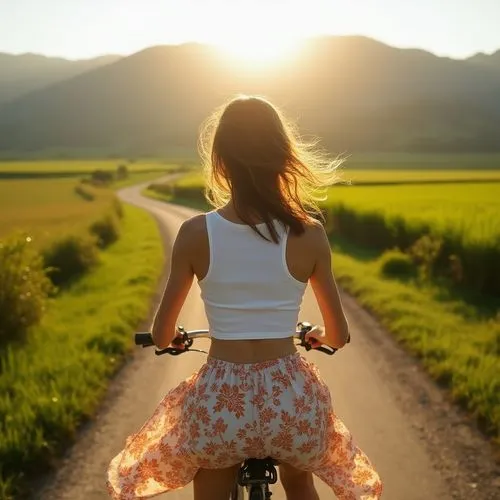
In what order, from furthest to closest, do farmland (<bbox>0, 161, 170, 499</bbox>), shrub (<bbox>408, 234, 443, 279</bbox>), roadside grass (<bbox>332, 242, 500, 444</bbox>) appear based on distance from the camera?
shrub (<bbox>408, 234, 443, 279</bbox>)
roadside grass (<bbox>332, 242, 500, 444</bbox>)
farmland (<bbox>0, 161, 170, 499</bbox>)

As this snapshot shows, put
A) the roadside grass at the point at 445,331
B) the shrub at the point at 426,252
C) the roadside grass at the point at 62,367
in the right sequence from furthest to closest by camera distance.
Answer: the shrub at the point at 426,252 → the roadside grass at the point at 445,331 → the roadside grass at the point at 62,367

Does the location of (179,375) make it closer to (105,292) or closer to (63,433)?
(63,433)

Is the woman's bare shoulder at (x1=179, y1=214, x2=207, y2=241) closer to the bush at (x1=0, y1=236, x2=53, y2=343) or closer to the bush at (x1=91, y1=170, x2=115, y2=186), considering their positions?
the bush at (x1=0, y1=236, x2=53, y2=343)

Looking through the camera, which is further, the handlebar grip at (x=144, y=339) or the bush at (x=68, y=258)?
the bush at (x=68, y=258)

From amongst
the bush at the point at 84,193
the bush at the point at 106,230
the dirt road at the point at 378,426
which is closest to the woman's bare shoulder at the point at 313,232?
the dirt road at the point at 378,426

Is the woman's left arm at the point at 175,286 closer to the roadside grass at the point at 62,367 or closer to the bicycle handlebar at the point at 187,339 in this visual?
the bicycle handlebar at the point at 187,339

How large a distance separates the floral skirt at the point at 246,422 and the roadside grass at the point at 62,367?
2441 millimetres

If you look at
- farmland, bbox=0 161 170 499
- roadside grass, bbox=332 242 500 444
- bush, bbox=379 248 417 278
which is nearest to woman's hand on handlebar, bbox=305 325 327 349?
farmland, bbox=0 161 170 499

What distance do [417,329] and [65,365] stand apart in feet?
14.1

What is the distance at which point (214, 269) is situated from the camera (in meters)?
2.60

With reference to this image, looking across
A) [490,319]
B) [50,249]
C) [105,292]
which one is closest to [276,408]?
[490,319]

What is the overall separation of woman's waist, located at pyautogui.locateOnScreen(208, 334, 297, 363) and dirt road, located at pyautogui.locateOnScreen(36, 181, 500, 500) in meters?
2.45

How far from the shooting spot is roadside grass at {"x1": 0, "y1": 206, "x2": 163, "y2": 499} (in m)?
5.49

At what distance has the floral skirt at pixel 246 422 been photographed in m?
2.61
